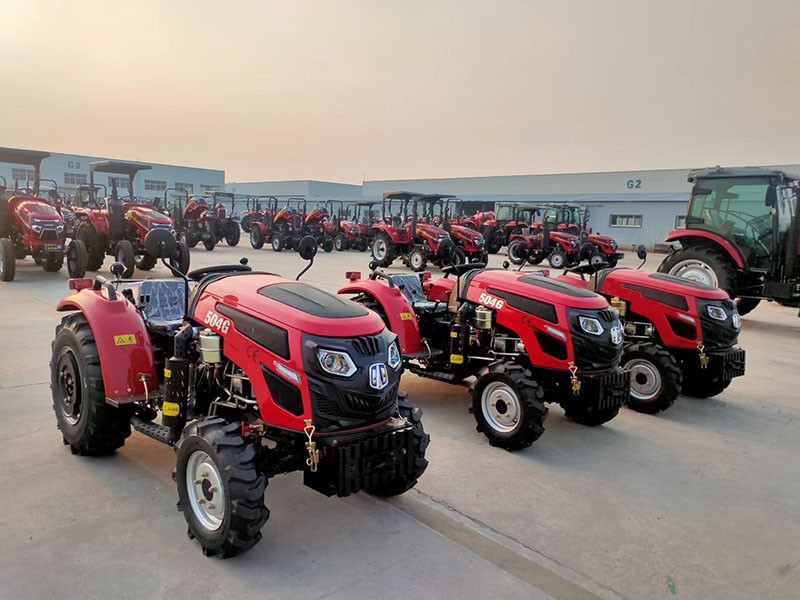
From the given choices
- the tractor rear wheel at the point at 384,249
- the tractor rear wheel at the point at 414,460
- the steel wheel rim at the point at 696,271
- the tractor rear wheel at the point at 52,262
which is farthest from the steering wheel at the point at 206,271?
the tractor rear wheel at the point at 384,249

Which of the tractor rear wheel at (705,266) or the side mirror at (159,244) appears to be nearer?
the side mirror at (159,244)

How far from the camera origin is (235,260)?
1747 cm

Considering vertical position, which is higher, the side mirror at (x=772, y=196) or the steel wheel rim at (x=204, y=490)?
the side mirror at (x=772, y=196)

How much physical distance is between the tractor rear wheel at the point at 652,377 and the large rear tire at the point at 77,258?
9948mm

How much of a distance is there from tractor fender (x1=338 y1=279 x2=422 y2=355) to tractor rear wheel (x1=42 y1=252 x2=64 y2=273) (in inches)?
389

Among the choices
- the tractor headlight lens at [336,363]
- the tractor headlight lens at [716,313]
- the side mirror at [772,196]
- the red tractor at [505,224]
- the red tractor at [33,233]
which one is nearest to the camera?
the tractor headlight lens at [336,363]

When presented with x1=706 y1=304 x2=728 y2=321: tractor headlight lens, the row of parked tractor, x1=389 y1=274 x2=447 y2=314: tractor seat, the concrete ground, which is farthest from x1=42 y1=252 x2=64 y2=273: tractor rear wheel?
x1=706 y1=304 x2=728 y2=321: tractor headlight lens

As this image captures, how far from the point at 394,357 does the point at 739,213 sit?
8662 mm

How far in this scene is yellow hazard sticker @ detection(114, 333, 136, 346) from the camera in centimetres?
346

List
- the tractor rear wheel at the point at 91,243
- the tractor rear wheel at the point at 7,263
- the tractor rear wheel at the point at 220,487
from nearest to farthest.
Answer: the tractor rear wheel at the point at 220,487, the tractor rear wheel at the point at 7,263, the tractor rear wheel at the point at 91,243

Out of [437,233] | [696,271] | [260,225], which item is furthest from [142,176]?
[696,271]

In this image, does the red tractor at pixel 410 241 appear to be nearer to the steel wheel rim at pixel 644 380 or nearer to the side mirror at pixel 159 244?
the steel wheel rim at pixel 644 380

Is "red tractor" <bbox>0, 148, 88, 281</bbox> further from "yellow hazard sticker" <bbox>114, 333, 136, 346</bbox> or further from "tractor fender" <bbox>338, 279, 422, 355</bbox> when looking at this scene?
"yellow hazard sticker" <bbox>114, 333, 136, 346</bbox>

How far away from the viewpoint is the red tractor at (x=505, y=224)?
23.1 m
